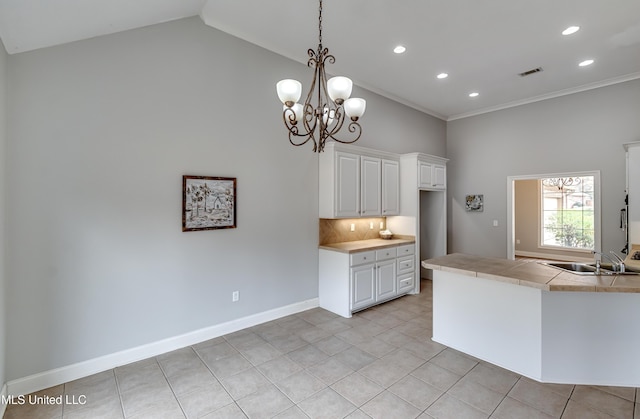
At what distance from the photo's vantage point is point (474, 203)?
6.30 m

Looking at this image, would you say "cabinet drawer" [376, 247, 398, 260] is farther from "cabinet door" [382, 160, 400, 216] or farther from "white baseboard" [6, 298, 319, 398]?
"white baseboard" [6, 298, 319, 398]

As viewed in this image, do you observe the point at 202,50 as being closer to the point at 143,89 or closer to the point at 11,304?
the point at 143,89

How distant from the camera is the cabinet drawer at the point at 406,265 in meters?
4.82

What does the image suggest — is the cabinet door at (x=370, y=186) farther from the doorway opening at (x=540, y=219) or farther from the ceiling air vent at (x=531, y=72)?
the doorway opening at (x=540, y=219)

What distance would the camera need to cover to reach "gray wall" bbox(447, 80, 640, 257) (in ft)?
15.4

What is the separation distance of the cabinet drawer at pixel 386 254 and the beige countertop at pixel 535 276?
3.84ft

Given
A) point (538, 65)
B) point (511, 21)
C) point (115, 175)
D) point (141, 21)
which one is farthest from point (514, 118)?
point (115, 175)

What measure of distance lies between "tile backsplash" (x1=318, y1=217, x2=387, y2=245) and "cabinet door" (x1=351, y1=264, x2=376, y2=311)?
0.69 metres

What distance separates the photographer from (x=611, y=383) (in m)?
2.51

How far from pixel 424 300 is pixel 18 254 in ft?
16.1

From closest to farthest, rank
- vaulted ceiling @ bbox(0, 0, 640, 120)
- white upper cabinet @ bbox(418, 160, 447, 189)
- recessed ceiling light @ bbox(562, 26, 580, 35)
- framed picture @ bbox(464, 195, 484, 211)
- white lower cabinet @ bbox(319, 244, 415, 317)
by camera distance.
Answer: vaulted ceiling @ bbox(0, 0, 640, 120)
recessed ceiling light @ bbox(562, 26, 580, 35)
white lower cabinet @ bbox(319, 244, 415, 317)
white upper cabinet @ bbox(418, 160, 447, 189)
framed picture @ bbox(464, 195, 484, 211)

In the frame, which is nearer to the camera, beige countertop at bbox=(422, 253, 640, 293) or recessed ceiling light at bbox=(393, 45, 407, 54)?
beige countertop at bbox=(422, 253, 640, 293)

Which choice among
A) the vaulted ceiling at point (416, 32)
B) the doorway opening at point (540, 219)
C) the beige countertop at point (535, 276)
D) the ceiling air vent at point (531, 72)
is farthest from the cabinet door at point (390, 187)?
the doorway opening at point (540, 219)

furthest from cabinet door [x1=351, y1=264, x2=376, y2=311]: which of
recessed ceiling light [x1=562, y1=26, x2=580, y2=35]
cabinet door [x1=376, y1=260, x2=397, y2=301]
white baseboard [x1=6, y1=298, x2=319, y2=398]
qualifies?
recessed ceiling light [x1=562, y1=26, x2=580, y2=35]
